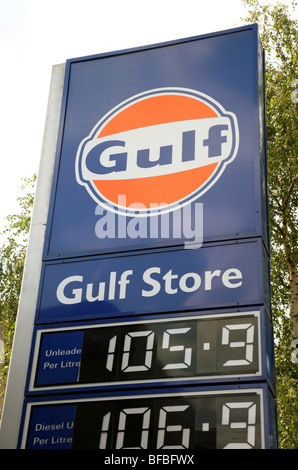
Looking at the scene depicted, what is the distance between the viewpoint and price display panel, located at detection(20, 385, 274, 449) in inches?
197

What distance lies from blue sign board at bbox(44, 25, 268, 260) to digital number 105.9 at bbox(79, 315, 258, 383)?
32.7 inches

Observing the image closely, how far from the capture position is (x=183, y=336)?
5512 millimetres

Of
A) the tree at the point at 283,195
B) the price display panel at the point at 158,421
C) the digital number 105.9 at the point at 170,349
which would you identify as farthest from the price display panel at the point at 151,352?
the tree at the point at 283,195

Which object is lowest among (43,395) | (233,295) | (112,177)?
(43,395)

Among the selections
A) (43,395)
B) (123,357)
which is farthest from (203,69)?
(43,395)

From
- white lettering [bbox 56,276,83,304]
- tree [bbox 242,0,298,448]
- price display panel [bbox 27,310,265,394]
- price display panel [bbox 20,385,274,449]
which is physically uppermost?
tree [bbox 242,0,298,448]

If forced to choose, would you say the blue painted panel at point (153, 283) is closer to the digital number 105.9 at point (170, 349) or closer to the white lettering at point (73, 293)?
the white lettering at point (73, 293)

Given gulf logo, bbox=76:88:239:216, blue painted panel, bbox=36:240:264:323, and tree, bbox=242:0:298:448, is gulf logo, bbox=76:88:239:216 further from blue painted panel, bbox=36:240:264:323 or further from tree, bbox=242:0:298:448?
tree, bbox=242:0:298:448

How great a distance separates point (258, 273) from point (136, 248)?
3.88 feet

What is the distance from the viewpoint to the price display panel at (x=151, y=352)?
5.29 m

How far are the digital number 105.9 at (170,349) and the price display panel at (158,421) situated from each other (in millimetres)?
168

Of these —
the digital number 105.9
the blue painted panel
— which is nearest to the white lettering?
the blue painted panel

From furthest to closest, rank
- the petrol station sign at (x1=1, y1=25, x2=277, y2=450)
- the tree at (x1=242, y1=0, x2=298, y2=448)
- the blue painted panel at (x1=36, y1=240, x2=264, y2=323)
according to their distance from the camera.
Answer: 1. the tree at (x1=242, y1=0, x2=298, y2=448)
2. the blue painted panel at (x1=36, y1=240, x2=264, y2=323)
3. the petrol station sign at (x1=1, y1=25, x2=277, y2=450)

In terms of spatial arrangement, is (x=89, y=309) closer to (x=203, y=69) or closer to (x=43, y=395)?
(x=43, y=395)
